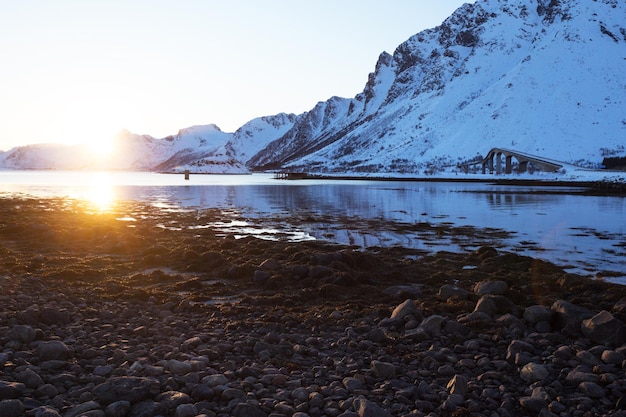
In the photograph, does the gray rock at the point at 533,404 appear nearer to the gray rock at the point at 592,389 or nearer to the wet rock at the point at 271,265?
the gray rock at the point at 592,389

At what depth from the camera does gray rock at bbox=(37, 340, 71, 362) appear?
26.1 feet

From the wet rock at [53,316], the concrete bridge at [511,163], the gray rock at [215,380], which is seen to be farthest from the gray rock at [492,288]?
the concrete bridge at [511,163]

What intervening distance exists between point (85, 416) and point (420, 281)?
10655 mm

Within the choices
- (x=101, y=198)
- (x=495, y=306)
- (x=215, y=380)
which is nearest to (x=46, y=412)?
(x=215, y=380)

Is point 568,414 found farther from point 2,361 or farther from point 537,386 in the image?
point 2,361

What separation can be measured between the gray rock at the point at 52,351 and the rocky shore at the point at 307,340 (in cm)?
2

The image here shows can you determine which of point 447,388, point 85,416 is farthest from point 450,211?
point 85,416

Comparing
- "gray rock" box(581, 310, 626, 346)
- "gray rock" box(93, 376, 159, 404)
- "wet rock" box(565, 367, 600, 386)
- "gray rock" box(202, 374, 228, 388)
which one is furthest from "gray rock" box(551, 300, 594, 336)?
"gray rock" box(93, 376, 159, 404)

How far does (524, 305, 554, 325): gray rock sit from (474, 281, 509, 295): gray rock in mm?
1931

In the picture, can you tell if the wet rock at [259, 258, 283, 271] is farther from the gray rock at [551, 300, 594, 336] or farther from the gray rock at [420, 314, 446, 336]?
the gray rock at [551, 300, 594, 336]

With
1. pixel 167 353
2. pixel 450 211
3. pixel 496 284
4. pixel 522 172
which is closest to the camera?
pixel 167 353

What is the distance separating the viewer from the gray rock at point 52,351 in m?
7.95

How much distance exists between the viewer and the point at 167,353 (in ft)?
27.4

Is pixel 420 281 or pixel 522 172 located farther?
pixel 522 172
